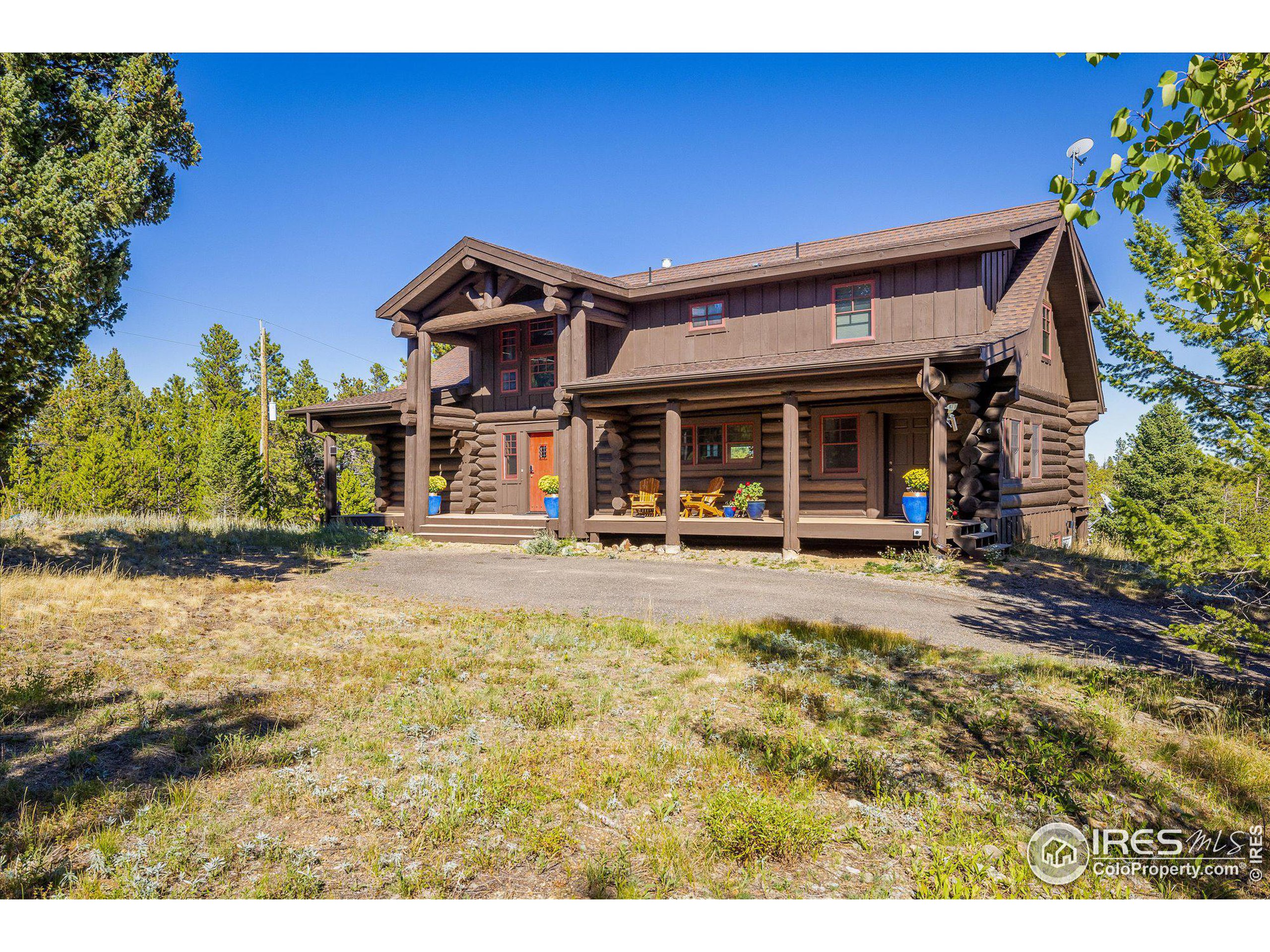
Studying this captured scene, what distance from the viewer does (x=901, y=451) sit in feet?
52.7

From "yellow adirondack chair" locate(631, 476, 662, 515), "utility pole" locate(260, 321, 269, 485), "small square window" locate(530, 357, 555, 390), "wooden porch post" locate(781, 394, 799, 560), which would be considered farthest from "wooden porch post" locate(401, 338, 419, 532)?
"utility pole" locate(260, 321, 269, 485)

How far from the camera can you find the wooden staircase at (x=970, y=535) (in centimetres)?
1295

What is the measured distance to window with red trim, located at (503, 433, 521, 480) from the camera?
20.3m

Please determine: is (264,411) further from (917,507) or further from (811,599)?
(811,599)

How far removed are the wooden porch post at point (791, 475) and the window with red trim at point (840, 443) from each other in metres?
2.32

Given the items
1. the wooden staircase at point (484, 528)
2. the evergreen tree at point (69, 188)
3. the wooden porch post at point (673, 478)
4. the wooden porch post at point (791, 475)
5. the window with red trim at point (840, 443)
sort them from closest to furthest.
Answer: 1. the evergreen tree at point (69, 188)
2. the wooden porch post at point (791, 475)
3. the wooden porch post at point (673, 478)
4. the window with red trim at point (840, 443)
5. the wooden staircase at point (484, 528)

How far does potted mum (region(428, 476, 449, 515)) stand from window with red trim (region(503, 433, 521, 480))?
6.32 ft

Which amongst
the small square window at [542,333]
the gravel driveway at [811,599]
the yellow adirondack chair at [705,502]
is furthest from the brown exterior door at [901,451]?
the small square window at [542,333]

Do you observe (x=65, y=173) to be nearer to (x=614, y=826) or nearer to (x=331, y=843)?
(x=331, y=843)

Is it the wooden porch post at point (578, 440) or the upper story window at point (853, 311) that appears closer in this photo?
the upper story window at point (853, 311)

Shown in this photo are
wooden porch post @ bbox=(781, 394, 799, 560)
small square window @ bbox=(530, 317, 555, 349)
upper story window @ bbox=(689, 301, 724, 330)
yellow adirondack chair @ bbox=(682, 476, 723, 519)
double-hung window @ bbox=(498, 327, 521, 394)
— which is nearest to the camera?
wooden porch post @ bbox=(781, 394, 799, 560)

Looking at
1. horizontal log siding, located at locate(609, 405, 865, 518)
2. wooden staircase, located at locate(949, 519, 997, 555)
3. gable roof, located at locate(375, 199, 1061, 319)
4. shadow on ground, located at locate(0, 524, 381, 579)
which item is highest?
gable roof, located at locate(375, 199, 1061, 319)

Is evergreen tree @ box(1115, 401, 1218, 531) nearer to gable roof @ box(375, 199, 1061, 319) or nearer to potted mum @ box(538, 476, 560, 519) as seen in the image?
gable roof @ box(375, 199, 1061, 319)
